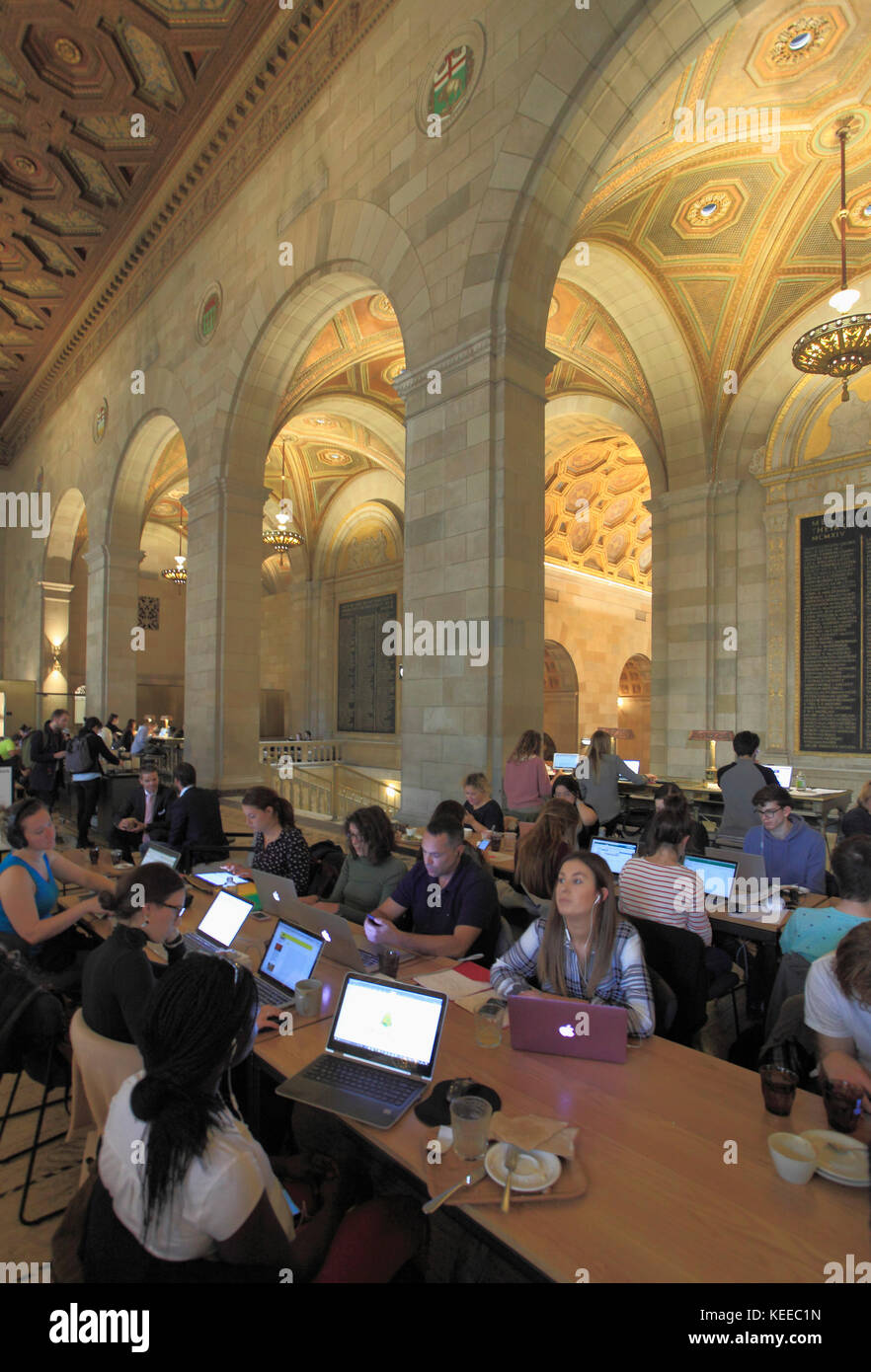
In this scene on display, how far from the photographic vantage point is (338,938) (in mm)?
2545

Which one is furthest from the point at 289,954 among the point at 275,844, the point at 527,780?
the point at 527,780

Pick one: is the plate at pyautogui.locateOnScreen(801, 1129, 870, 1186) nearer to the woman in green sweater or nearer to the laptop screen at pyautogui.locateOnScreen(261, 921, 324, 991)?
the laptop screen at pyautogui.locateOnScreen(261, 921, 324, 991)

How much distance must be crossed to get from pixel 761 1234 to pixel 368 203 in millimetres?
8496

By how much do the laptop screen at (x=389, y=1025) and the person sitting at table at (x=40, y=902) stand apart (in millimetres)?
1691

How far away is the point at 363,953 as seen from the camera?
2.80m

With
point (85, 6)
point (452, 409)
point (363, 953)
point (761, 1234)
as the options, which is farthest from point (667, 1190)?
point (85, 6)

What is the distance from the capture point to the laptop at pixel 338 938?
251 cm

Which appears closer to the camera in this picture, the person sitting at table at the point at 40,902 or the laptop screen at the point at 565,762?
the person sitting at table at the point at 40,902

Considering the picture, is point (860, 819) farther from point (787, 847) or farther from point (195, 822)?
point (195, 822)

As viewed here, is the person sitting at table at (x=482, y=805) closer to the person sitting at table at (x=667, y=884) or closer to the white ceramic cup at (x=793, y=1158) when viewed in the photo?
the person sitting at table at (x=667, y=884)

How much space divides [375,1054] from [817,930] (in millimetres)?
1881

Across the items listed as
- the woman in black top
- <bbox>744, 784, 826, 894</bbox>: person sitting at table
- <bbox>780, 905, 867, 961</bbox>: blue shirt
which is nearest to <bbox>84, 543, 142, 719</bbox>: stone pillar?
the woman in black top

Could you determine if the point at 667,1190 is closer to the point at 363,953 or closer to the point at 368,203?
the point at 363,953

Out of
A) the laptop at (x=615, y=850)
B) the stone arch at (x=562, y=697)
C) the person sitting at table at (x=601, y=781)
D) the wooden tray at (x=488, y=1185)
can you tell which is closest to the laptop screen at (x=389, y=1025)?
the wooden tray at (x=488, y=1185)
